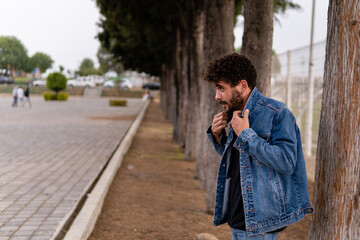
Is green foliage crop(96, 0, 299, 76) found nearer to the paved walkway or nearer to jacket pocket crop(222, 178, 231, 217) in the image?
the paved walkway

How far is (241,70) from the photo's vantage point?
2.65 metres

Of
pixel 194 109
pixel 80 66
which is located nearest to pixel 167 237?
pixel 194 109

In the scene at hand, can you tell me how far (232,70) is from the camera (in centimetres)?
264

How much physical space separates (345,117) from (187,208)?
4.28m

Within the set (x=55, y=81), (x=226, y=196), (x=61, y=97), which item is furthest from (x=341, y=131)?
(x=55, y=81)

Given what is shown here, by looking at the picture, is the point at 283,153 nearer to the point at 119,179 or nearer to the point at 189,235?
the point at 189,235

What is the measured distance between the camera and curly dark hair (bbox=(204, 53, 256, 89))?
8.67 ft

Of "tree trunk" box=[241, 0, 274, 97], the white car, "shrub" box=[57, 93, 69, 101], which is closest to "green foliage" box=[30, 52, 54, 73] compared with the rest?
"tree trunk" box=[241, 0, 274, 97]

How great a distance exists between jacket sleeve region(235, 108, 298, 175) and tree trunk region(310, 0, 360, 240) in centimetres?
49

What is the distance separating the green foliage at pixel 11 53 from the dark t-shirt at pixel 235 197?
571 cm

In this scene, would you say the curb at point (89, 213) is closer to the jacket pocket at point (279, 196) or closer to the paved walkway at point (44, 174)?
the paved walkway at point (44, 174)

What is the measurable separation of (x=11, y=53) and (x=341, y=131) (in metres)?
6.80

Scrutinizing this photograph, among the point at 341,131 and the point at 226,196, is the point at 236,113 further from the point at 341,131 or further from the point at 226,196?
the point at 341,131

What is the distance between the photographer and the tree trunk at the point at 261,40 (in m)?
5.29
